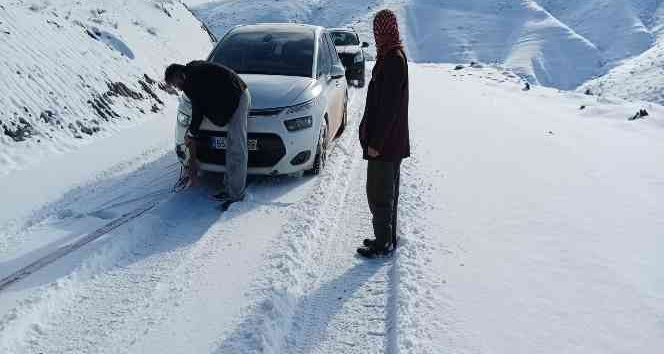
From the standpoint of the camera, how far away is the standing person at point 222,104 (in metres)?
4.97

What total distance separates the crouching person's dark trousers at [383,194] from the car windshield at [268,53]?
282 centimetres

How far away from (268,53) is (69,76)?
4.26m

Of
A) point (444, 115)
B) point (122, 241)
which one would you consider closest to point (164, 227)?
point (122, 241)

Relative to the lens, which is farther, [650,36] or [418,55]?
[650,36]

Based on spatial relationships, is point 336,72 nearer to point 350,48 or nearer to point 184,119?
point 184,119

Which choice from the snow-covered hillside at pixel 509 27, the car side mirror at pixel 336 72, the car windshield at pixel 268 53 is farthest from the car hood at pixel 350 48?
the snow-covered hillside at pixel 509 27

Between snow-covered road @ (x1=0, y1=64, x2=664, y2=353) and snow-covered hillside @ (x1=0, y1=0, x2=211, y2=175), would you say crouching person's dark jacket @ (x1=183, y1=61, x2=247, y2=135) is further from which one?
snow-covered hillside @ (x1=0, y1=0, x2=211, y2=175)

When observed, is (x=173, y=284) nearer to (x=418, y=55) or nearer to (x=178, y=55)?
(x=178, y=55)

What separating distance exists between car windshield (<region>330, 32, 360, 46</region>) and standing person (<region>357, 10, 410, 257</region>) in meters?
12.5

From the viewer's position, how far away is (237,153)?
17.1 feet

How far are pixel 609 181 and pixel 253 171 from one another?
4283mm

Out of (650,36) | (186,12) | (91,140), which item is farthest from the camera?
(650,36)

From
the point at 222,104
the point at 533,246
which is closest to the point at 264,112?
the point at 222,104

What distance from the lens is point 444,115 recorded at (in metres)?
10.4
